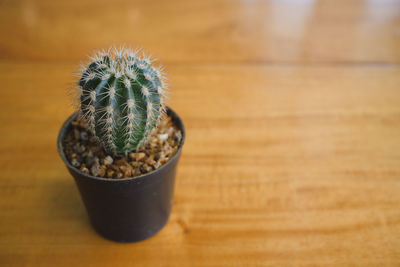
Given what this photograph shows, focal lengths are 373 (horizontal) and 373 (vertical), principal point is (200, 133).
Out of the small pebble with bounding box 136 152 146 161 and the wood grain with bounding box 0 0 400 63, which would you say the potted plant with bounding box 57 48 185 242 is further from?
the wood grain with bounding box 0 0 400 63

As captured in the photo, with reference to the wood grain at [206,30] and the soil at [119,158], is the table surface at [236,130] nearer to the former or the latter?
the wood grain at [206,30]

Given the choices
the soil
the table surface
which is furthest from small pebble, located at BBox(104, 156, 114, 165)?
the table surface

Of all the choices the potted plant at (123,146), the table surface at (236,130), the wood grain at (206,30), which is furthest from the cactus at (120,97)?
the wood grain at (206,30)

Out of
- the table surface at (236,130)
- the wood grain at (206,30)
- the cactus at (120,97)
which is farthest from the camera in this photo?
the wood grain at (206,30)

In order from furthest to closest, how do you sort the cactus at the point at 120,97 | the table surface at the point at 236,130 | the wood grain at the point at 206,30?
the wood grain at the point at 206,30 → the table surface at the point at 236,130 → the cactus at the point at 120,97

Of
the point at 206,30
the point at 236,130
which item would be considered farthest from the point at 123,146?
the point at 206,30

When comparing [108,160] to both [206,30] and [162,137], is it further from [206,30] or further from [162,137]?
[206,30]

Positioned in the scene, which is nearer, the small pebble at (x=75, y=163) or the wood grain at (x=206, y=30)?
the small pebble at (x=75, y=163)

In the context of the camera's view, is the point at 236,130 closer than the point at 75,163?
No

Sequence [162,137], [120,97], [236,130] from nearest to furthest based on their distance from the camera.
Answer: [120,97] → [162,137] → [236,130]
